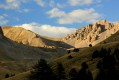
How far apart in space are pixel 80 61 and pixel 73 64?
3.80 m

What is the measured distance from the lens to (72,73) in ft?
294

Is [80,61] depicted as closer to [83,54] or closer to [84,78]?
[83,54]

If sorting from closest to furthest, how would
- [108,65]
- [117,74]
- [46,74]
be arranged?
[46,74]
[117,74]
[108,65]

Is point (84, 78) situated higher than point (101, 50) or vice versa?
point (101, 50)

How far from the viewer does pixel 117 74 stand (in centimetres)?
11125

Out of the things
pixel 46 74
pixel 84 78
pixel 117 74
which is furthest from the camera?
pixel 117 74

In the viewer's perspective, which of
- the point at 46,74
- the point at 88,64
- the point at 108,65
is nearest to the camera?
the point at 46,74

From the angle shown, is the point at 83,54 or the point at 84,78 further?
the point at 83,54

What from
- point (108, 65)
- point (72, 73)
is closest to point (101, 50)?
point (108, 65)

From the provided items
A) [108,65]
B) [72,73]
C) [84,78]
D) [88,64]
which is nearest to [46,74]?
[72,73]

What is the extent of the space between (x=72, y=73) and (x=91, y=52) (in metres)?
75.8

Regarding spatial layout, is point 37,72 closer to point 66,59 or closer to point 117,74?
point 117,74

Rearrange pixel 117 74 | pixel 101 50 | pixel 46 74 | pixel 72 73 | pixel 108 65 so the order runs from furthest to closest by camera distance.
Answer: pixel 101 50, pixel 108 65, pixel 117 74, pixel 72 73, pixel 46 74

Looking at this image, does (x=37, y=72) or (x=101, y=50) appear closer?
(x=37, y=72)
